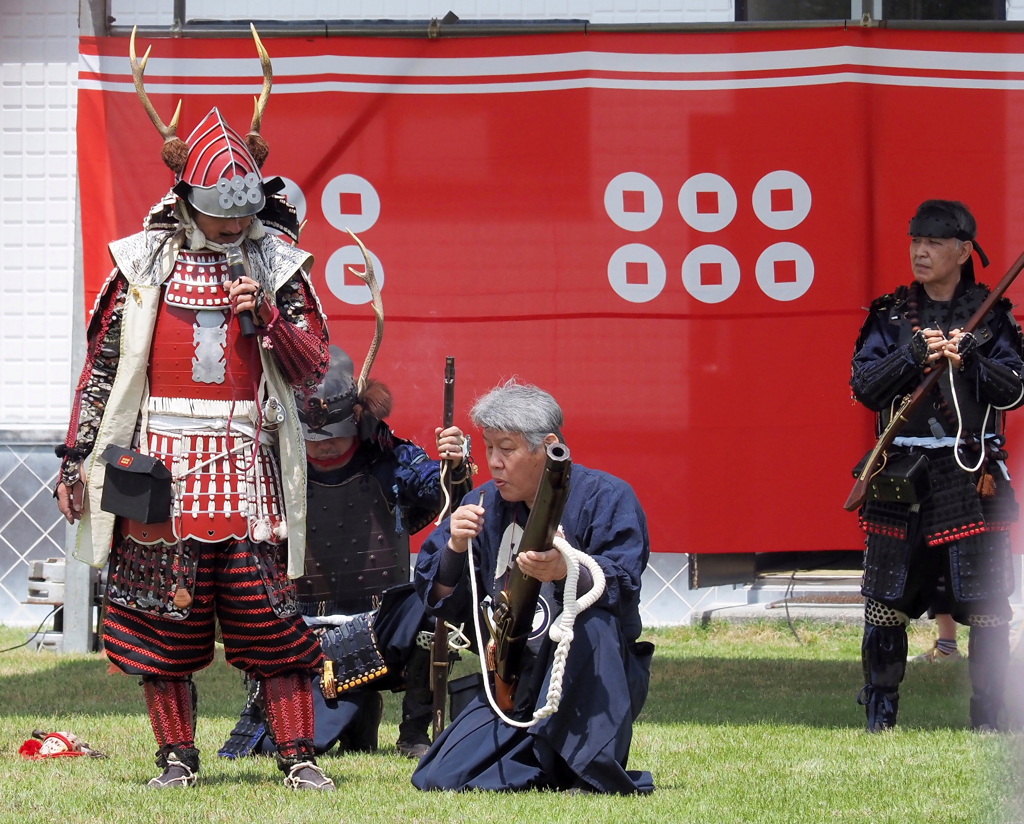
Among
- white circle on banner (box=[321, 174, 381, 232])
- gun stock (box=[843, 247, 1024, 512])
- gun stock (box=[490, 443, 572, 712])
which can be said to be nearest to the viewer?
gun stock (box=[490, 443, 572, 712])

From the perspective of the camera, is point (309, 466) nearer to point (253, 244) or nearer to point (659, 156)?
point (253, 244)

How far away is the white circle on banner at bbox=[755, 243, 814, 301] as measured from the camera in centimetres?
603

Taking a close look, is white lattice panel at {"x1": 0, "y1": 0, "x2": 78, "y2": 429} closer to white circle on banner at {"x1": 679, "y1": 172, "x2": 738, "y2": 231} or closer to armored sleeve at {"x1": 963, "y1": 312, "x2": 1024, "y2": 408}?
white circle on banner at {"x1": 679, "y1": 172, "x2": 738, "y2": 231}

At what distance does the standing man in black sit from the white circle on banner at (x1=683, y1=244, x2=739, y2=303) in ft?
3.01

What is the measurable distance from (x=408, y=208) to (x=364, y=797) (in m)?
2.84

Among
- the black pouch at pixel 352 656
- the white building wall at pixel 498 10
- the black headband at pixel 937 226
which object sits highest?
the white building wall at pixel 498 10

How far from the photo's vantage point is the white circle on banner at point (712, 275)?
6062mm

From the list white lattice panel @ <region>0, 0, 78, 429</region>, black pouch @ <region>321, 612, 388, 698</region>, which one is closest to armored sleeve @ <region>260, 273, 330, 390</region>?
black pouch @ <region>321, 612, 388, 698</region>

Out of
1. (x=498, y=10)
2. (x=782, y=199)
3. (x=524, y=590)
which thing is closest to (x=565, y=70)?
(x=782, y=199)

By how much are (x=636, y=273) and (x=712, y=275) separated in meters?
0.29

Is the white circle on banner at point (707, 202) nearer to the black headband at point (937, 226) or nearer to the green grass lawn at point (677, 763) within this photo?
the black headband at point (937, 226)

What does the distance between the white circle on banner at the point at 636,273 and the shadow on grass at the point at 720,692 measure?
5.10 ft

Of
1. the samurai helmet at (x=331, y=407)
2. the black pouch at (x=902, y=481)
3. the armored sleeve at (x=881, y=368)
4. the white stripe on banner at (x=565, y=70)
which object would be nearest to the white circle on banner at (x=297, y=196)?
the white stripe on banner at (x=565, y=70)

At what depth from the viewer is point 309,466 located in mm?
5176
